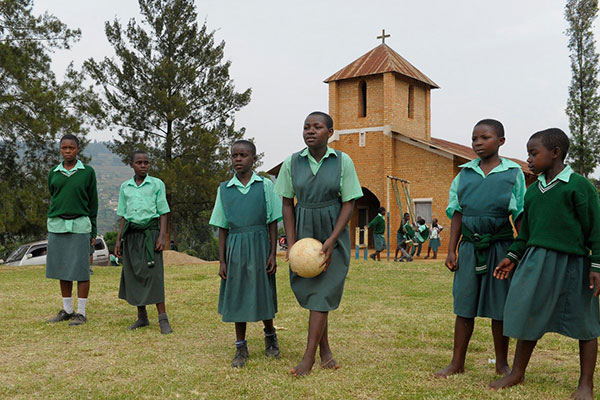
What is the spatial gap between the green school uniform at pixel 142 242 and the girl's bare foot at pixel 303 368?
2591 millimetres

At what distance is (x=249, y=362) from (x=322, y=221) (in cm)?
138

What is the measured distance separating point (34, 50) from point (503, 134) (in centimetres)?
2203

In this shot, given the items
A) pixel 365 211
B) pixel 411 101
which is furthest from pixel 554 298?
pixel 365 211

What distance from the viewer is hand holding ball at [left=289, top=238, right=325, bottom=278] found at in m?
4.83

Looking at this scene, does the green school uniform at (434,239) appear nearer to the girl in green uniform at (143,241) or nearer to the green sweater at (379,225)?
the green sweater at (379,225)

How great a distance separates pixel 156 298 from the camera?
6945mm

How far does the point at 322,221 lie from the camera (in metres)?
5.07

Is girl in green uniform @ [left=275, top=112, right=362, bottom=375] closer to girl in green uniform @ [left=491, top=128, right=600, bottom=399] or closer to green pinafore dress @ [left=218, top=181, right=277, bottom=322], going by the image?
green pinafore dress @ [left=218, top=181, right=277, bottom=322]

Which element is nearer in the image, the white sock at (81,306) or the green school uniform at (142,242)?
the green school uniform at (142,242)

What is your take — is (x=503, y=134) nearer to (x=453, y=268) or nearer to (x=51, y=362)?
(x=453, y=268)

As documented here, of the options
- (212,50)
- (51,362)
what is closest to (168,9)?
(212,50)

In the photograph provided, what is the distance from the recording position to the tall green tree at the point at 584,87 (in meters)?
30.8

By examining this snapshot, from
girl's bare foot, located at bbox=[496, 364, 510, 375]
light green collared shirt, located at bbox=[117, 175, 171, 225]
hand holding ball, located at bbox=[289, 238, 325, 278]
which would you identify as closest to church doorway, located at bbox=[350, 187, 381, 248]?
light green collared shirt, located at bbox=[117, 175, 171, 225]

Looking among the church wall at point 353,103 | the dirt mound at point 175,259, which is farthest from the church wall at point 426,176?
the dirt mound at point 175,259
